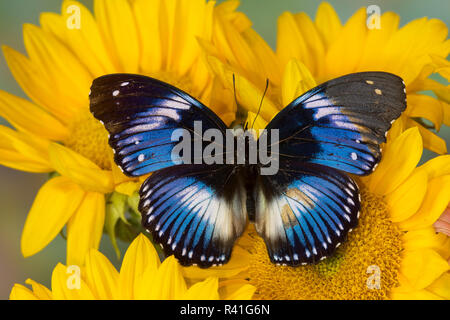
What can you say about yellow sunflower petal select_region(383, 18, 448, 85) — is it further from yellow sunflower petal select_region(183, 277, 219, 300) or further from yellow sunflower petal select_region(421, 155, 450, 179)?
yellow sunflower petal select_region(183, 277, 219, 300)

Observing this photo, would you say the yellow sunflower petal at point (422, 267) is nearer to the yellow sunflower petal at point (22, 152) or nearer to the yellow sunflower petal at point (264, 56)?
the yellow sunflower petal at point (264, 56)

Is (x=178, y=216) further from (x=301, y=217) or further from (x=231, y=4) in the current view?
(x=231, y=4)

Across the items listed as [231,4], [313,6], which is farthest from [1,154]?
[313,6]

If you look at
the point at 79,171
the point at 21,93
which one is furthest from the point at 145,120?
the point at 21,93

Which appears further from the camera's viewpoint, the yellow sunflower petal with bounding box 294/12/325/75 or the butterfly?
the yellow sunflower petal with bounding box 294/12/325/75

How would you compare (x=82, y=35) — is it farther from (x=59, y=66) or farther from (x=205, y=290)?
(x=205, y=290)

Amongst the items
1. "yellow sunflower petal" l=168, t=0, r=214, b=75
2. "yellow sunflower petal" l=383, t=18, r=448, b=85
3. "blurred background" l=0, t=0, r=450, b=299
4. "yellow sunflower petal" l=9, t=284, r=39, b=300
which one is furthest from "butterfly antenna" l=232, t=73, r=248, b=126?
"blurred background" l=0, t=0, r=450, b=299
